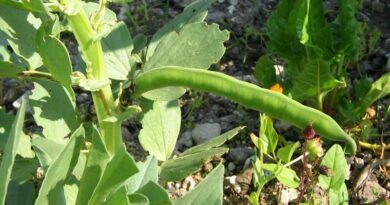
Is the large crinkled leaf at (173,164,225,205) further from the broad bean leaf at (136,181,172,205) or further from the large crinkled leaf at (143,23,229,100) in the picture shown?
the large crinkled leaf at (143,23,229,100)

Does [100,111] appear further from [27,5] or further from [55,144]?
[27,5]

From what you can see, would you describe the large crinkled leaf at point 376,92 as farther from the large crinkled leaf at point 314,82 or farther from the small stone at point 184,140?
the small stone at point 184,140

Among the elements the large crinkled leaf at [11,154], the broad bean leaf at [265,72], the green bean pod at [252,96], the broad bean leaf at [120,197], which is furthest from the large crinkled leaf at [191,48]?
the broad bean leaf at [265,72]

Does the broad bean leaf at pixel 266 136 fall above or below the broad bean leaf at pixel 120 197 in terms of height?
below

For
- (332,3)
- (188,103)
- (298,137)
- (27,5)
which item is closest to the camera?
(27,5)

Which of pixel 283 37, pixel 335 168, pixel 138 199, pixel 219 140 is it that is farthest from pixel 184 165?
pixel 283 37

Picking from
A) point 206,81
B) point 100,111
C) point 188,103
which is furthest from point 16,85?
point 206,81
